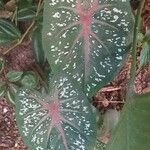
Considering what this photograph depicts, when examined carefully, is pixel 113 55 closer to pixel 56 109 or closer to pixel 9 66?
pixel 56 109

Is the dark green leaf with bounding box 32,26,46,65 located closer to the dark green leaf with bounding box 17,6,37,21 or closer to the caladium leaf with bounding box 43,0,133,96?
the dark green leaf with bounding box 17,6,37,21

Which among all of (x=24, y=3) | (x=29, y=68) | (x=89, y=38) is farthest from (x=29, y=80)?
(x=89, y=38)

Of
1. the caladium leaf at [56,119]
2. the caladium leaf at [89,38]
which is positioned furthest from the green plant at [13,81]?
the caladium leaf at [89,38]

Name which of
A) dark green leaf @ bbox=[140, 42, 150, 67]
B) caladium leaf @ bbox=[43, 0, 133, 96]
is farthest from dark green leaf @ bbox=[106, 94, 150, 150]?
dark green leaf @ bbox=[140, 42, 150, 67]

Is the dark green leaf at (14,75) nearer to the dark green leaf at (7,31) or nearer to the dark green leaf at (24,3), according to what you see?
the dark green leaf at (7,31)

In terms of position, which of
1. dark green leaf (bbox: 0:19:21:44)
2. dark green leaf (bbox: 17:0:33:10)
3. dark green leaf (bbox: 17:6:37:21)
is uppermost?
dark green leaf (bbox: 17:0:33:10)

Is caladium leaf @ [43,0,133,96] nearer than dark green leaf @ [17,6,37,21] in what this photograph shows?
Yes

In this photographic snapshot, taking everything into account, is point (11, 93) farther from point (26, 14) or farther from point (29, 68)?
point (26, 14)
